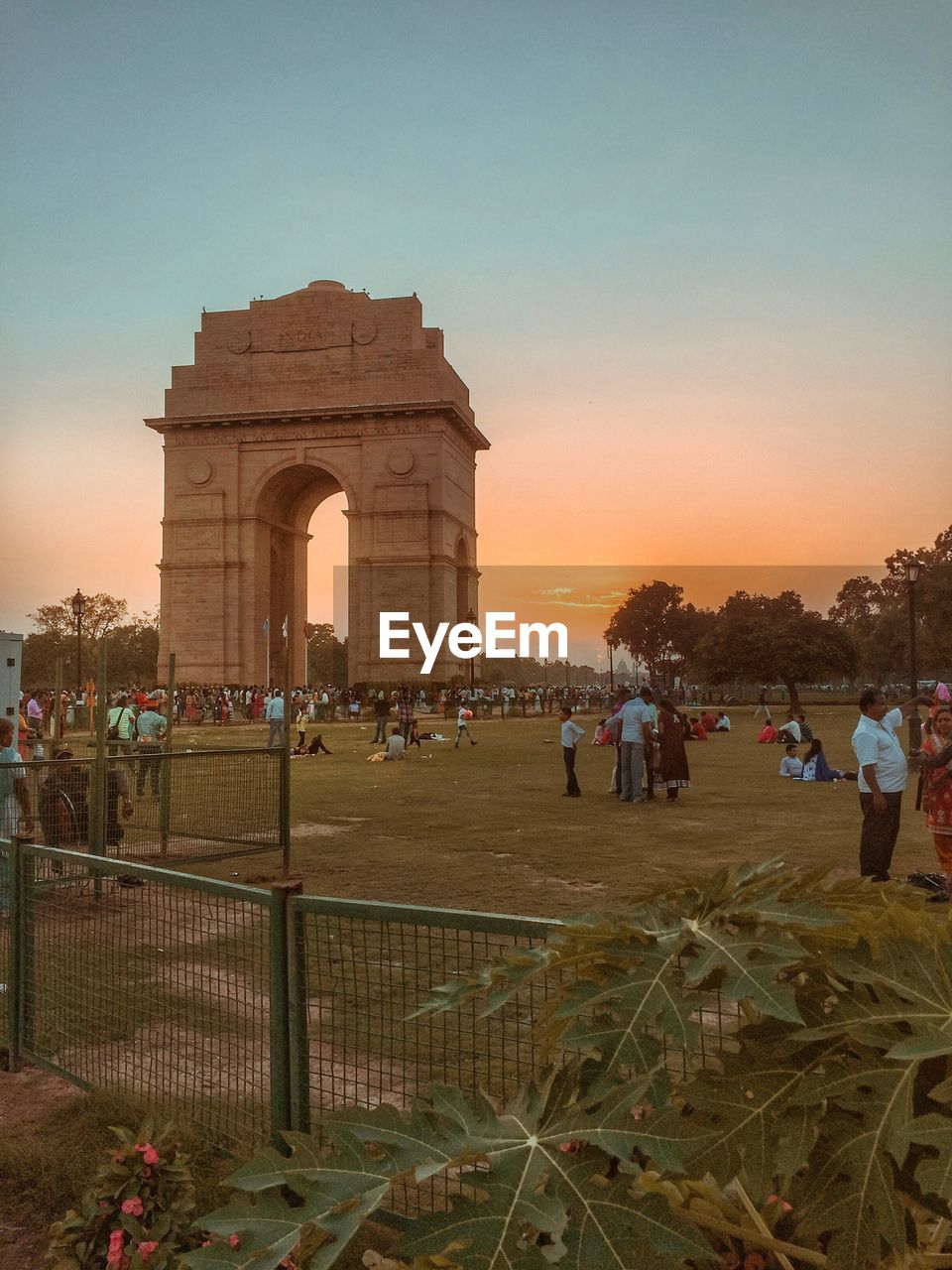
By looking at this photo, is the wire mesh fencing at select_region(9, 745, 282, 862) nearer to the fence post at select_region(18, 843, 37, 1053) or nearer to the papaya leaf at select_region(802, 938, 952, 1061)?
the fence post at select_region(18, 843, 37, 1053)

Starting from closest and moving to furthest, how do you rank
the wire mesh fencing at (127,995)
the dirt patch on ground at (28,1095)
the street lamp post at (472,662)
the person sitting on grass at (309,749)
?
Result: the wire mesh fencing at (127,995) → the dirt patch on ground at (28,1095) → the person sitting on grass at (309,749) → the street lamp post at (472,662)

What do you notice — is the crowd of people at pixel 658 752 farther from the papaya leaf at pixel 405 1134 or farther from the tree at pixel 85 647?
the tree at pixel 85 647

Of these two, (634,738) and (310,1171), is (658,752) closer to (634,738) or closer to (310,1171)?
→ (634,738)

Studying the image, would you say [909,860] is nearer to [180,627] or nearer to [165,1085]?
[165,1085]

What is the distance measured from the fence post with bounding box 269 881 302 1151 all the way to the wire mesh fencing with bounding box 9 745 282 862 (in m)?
6.33

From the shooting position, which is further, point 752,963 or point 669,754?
point 669,754

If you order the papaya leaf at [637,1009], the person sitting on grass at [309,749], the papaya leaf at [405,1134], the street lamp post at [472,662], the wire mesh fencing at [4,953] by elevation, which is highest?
the street lamp post at [472,662]

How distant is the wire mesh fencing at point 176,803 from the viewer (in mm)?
9141

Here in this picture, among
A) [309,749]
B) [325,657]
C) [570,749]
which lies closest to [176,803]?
[570,749]

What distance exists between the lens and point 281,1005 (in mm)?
3275

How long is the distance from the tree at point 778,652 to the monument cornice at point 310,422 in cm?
2172

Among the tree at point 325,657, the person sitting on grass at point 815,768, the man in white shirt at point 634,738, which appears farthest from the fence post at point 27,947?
the tree at point 325,657

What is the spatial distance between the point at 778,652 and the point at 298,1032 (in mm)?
57569

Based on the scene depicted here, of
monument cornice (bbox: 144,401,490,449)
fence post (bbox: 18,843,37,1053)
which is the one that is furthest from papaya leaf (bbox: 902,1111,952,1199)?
monument cornice (bbox: 144,401,490,449)
